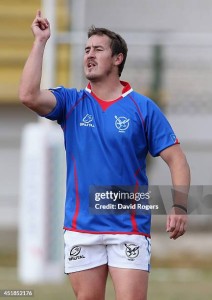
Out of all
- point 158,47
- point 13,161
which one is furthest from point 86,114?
point 13,161

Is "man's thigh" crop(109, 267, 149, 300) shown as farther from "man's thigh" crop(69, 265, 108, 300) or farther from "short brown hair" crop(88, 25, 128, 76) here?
"short brown hair" crop(88, 25, 128, 76)

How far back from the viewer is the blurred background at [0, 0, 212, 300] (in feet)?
43.8

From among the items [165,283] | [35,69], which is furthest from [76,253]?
[165,283]

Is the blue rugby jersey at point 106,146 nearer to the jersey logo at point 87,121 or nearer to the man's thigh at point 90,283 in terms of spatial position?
the jersey logo at point 87,121

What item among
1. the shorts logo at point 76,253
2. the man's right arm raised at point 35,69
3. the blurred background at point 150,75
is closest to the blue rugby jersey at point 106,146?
the shorts logo at point 76,253

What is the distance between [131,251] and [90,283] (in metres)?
0.29

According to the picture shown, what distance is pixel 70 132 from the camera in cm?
705

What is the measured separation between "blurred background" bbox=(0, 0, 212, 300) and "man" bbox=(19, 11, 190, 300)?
18.2 feet

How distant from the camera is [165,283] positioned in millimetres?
11805

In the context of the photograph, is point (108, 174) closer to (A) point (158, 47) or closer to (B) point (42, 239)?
(B) point (42, 239)

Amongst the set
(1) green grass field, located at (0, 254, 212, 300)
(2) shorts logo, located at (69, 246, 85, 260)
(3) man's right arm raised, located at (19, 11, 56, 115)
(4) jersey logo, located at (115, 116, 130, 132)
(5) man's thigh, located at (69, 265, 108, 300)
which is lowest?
(1) green grass field, located at (0, 254, 212, 300)

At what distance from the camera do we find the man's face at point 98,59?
704cm

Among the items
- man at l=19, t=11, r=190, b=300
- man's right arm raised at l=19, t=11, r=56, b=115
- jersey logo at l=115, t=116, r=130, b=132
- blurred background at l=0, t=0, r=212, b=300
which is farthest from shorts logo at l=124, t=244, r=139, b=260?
blurred background at l=0, t=0, r=212, b=300

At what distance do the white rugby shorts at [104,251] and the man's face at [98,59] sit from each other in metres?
0.90
